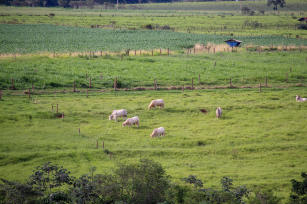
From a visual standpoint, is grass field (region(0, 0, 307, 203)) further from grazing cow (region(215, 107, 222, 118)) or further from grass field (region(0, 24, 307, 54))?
grass field (region(0, 24, 307, 54))

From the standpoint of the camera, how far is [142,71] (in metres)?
50.6

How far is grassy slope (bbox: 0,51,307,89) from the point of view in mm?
45719

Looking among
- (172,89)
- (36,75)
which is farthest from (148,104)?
(36,75)

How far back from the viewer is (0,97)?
38.1m

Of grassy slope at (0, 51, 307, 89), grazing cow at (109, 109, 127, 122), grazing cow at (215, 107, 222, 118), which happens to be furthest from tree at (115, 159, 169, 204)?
grassy slope at (0, 51, 307, 89)

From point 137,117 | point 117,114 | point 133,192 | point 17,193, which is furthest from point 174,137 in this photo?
point 17,193

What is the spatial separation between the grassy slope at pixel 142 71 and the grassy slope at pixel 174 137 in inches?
226

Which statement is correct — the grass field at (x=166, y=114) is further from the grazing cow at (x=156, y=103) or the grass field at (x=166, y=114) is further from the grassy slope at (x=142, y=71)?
the grazing cow at (x=156, y=103)

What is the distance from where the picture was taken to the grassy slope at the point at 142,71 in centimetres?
4572

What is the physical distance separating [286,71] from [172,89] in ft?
56.8

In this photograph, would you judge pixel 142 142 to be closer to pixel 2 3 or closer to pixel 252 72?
pixel 252 72

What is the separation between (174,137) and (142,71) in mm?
22270

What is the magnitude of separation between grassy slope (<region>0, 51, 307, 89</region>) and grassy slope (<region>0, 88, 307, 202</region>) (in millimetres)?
5736

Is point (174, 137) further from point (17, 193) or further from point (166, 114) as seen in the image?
point (17, 193)
